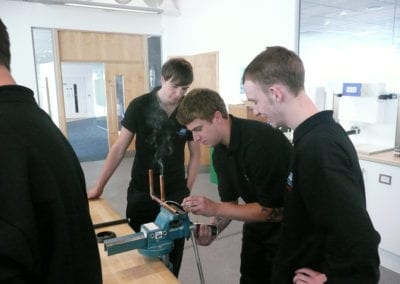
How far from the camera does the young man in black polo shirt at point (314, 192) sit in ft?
2.64

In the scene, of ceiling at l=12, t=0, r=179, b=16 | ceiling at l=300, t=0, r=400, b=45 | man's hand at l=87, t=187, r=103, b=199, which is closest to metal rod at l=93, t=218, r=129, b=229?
man's hand at l=87, t=187, r=103, b=199

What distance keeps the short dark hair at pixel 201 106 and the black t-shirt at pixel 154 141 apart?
0.44m

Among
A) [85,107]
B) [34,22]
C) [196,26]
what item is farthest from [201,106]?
[85,107]

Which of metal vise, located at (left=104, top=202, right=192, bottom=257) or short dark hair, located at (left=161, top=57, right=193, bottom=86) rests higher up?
short dark hair, located at (left=161, top=57, right=193, bottom=86)

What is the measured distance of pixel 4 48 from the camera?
2.23 feet

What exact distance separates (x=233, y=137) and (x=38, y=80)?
532 cm

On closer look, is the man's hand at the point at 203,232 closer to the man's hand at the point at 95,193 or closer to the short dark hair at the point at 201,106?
the short dark hair at the point at 201,106

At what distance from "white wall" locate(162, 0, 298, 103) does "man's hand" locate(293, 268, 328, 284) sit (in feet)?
10.5

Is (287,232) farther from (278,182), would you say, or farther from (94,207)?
(94,207)

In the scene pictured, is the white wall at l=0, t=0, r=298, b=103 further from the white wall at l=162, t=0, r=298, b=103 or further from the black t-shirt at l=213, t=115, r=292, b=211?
the black t-shirt at l=213, t=115, r=292, b=211

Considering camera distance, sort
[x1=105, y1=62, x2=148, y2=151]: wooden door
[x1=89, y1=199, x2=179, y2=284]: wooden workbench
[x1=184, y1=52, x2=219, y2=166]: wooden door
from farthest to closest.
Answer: [x1=105, y1=62, x2=148, y2=151]: wooden door
[x1=184, y1=52, x2=219, y2=166]: wooden door
[x1=89, y1=199, x2=179, y2=284]: wooden workbench

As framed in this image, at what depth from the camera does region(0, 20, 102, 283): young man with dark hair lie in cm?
59

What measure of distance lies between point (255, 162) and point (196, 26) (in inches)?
191

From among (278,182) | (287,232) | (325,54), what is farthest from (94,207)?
(325,54)
